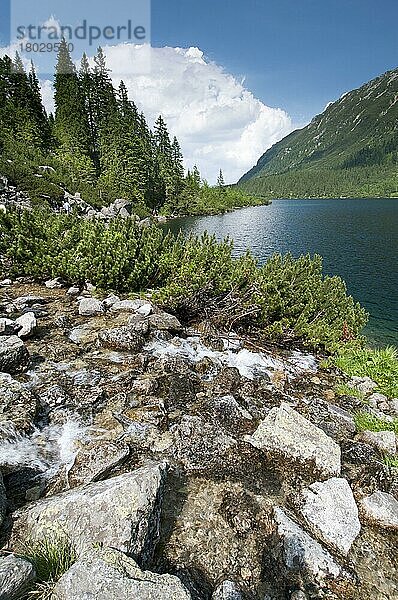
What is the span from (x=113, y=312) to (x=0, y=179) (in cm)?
2787

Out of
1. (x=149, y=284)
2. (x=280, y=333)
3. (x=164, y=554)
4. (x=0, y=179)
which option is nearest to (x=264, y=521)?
(x=164, y=554)

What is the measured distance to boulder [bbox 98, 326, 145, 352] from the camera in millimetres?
10336

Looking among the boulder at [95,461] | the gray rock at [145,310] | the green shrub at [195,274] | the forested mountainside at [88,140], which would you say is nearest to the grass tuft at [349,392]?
the green shrub at [195,274]

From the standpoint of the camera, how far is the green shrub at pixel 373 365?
34.0ft

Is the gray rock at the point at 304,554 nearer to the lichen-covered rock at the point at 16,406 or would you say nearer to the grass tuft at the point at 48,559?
the grass tuft at the point at 48,559

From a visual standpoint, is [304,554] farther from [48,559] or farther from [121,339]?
[121,339]

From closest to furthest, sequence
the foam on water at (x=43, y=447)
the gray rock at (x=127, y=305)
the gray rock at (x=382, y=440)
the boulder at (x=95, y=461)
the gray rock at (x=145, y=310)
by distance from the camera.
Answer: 1. the boulder at (x=95, y=461)
2. the foam on water at (x=43, y=447)
3. the gray rock at (x=382, y=440)
4. the gray rock at (x=145, y=310)
5. the gray rock at (x=127, y=305)

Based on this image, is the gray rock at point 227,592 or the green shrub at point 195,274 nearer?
the gray rock at point 227,592

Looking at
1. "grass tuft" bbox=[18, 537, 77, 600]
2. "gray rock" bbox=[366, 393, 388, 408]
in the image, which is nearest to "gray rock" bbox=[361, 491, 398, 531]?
"gray rock" bbox=[366, 393, 388, 408]

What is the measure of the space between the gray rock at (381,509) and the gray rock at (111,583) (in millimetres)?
3926

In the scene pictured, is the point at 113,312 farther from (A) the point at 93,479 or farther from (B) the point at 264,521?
(B) the point at 264,521

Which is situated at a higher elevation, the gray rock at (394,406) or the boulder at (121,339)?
the boulder at (121,339)

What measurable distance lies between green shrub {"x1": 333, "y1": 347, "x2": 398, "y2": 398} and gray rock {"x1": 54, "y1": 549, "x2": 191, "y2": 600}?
861 cm

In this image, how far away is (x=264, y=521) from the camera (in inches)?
216
